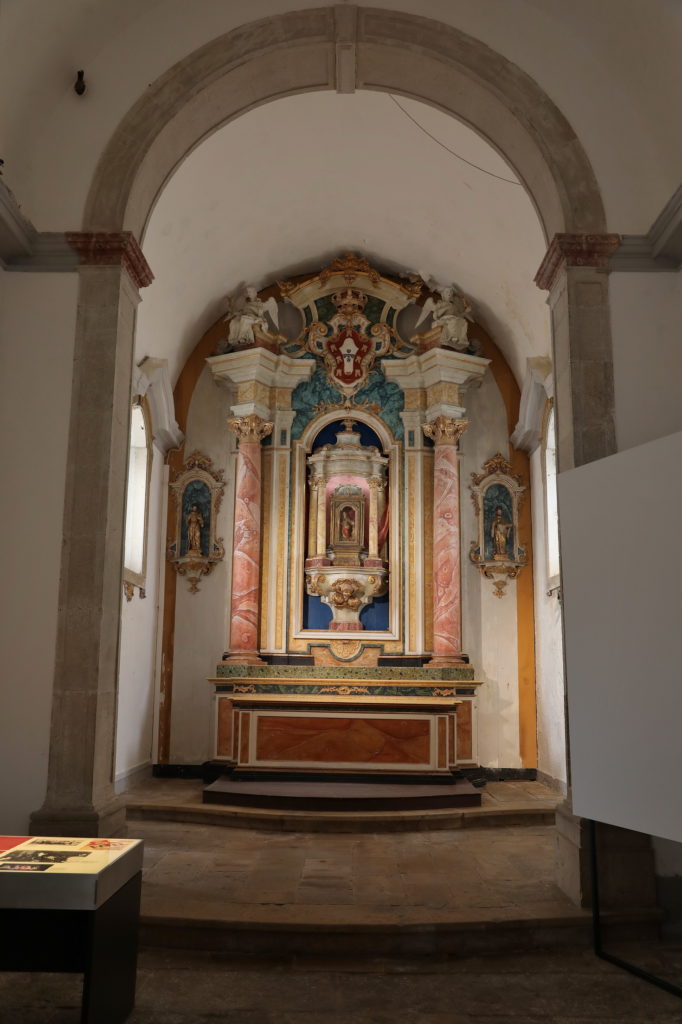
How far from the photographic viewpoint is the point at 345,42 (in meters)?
6.09

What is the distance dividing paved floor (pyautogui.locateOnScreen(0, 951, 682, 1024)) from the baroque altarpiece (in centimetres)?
529

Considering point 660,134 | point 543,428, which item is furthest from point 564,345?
point 543,428

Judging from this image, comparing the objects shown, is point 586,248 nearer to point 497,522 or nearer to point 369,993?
point 369,993

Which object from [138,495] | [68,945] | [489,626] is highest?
[138,495]

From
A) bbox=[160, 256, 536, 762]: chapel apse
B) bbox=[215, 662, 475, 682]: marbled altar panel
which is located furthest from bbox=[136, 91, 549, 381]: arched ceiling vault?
bbox=[215, 662, 475, 682]: marbled altar panel

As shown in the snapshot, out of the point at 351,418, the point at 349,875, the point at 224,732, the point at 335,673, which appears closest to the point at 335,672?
the point at 335,673

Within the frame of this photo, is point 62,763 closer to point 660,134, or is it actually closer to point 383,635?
point 660,134

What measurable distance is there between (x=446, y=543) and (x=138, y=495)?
348 centimetres

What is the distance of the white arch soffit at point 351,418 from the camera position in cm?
1105

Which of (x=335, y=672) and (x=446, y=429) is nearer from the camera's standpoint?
(x=335, y=672)

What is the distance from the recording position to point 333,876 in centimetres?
576

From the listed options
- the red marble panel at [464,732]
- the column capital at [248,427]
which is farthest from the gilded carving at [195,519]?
the red marble panel at [464,732]

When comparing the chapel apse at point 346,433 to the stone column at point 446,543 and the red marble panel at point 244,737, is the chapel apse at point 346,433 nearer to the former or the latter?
the stone column at point 446,543

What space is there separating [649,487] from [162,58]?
419 cm
